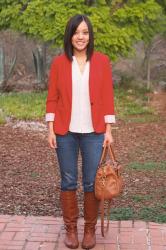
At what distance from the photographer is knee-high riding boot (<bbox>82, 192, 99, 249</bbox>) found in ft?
14.3

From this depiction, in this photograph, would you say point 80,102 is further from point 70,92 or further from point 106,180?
point 106,180

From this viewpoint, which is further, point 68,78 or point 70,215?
point 70,215

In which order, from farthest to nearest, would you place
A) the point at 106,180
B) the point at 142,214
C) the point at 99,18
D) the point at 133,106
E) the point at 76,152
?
the point at 133,106 < the point at 99,18 < the point at 142,214 < the point at 76,152 < the point at 106,180

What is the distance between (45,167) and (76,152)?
3.26 meters

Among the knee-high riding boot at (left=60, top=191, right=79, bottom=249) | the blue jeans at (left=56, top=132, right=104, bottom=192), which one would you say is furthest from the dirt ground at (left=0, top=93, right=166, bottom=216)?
the blue jeans at (left=56, top=132, right=104, bottom=192)

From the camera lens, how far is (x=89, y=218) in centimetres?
438

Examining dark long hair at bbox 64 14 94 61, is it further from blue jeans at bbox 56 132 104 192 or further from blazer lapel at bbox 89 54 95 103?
blue jeans at bbox 56 132 104 192

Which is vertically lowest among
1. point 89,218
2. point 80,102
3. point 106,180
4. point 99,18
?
point 89,218

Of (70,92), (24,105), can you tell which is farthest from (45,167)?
(24,105)

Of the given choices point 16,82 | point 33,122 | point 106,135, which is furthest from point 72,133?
point 16,82

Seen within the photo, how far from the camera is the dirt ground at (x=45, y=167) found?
5.78 meters

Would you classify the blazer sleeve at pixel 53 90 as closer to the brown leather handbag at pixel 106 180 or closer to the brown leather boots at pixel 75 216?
the brown leather handbag at pixel 106 180

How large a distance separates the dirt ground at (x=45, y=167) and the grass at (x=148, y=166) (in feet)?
0.34

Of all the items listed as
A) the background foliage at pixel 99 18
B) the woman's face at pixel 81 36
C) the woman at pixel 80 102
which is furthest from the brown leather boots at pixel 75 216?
the background foliage at pixel 99 18
